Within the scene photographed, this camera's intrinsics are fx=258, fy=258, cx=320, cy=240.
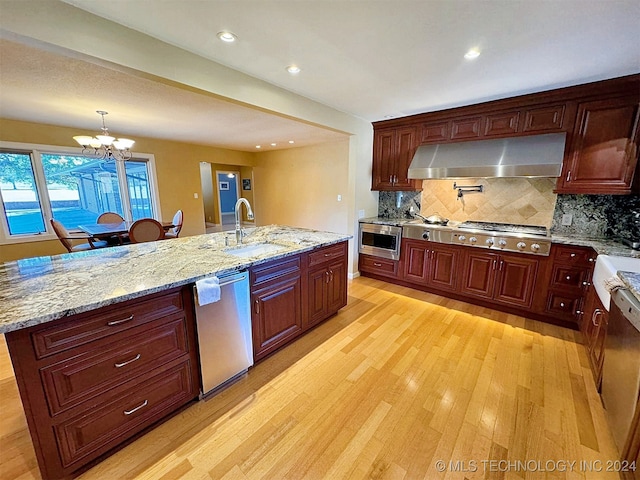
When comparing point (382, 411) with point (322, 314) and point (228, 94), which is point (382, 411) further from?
point (228, 94)

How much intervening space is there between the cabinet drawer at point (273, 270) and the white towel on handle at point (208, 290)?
1.14ft

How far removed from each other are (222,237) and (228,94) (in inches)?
51.9

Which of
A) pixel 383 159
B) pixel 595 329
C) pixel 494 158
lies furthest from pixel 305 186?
pixel 595 329

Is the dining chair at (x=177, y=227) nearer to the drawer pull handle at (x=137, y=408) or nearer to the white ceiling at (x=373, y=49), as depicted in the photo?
Result: the white ceiling at (x=373, y=49)

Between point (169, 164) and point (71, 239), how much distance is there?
8.55 ft

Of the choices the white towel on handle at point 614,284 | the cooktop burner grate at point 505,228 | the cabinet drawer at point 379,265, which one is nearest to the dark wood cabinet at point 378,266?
the cabinet drawer at point 379,265

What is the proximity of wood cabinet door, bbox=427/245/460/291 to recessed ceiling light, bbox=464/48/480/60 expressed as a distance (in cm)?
202

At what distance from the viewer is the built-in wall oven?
12.1 ft

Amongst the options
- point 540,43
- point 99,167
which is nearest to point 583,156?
point 540,43

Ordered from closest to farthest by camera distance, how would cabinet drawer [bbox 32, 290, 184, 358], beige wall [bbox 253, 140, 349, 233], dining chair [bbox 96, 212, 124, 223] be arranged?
cabinet drawer [bbox 32, 290, 184, 358]
dining chair [bbox 96, 212, 124, 223]
beige wall [bbox 253, 140, 349, 233]

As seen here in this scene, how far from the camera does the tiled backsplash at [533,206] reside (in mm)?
2719

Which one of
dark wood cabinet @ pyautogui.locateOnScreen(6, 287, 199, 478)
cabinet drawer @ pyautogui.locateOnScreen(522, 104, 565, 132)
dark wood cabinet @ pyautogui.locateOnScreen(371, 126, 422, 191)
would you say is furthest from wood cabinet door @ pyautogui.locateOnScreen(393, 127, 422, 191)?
dark wood cabinet @ pyautogui.locateOnScreen(6, 287, 199, 478)

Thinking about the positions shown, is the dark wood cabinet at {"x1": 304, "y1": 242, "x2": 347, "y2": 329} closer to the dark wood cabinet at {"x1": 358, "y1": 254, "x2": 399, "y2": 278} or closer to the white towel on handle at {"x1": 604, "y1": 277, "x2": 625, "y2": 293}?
the dark wood cabinet at {"x1": 358, "y1": 254, "x2": 399, "y2": 278}

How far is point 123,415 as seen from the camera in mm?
1400
